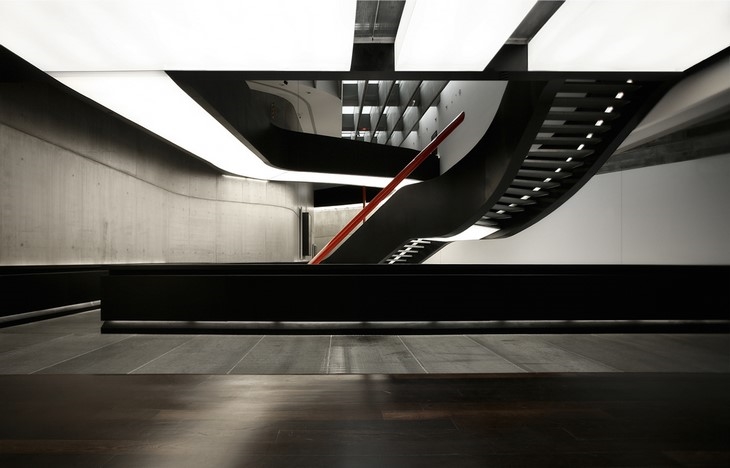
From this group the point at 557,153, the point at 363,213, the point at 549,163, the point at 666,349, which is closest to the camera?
the point at 666,349

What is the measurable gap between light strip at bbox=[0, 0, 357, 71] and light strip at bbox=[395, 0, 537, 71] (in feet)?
2.08

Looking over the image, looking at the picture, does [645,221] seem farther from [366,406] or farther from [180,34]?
[180,34]

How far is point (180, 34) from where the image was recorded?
4.29m

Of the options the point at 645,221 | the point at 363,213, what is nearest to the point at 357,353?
the point at 363,213

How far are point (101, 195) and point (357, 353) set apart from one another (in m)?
7.44

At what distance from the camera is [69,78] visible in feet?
17.4

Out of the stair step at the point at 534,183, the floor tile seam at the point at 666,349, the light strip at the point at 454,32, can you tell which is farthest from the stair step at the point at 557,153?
the floor tile seam at the point at 666,349

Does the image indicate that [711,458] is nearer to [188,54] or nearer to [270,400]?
[270,400]

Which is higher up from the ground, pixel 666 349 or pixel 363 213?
pixel 363 213

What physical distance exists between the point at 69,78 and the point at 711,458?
7.17 metres

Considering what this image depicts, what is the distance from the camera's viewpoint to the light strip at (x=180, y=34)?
386 centimetres

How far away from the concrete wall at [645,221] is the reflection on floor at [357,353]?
91.0 inches

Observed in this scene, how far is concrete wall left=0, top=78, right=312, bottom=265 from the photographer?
21.6 ft

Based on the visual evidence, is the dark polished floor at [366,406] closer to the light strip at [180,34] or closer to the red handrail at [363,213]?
the light strip at [180,34]
